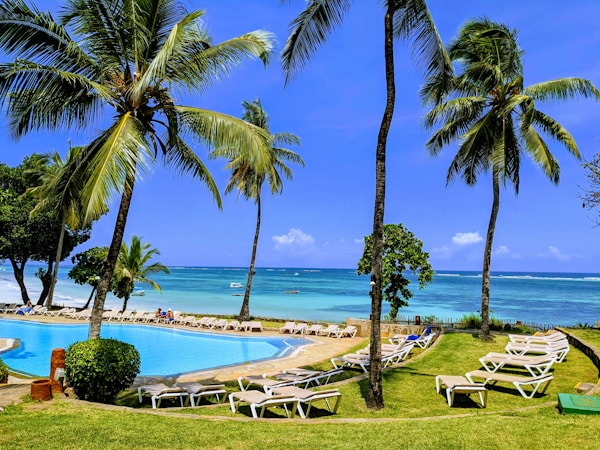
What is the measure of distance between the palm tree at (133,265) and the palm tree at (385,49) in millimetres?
19384

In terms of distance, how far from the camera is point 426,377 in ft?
34.3

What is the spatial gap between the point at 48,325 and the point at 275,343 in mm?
11261

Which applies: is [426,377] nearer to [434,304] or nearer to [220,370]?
[220,370]

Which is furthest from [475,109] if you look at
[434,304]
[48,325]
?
[434,304]

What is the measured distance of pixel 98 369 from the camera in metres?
7.32

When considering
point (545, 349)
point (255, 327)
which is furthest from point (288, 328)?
point (545, 349)

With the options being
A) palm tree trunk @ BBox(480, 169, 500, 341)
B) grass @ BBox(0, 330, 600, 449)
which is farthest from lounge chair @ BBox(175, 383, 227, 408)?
palm tree trunk @ BBox(480, 169, 500, 341)

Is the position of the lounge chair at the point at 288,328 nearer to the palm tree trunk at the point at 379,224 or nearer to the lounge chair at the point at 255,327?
the lounge chair at the point at 255,327

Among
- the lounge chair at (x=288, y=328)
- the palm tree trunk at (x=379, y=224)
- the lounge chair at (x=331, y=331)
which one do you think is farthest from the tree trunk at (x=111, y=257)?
the lounge chair at (x=331, y=331)

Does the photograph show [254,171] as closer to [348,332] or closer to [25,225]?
[348,332]

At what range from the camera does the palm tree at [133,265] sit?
25688 mm

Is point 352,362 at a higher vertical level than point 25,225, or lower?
lower

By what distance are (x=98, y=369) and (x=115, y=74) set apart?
5.41 m

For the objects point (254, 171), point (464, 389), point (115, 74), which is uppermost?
point (254, 171)
